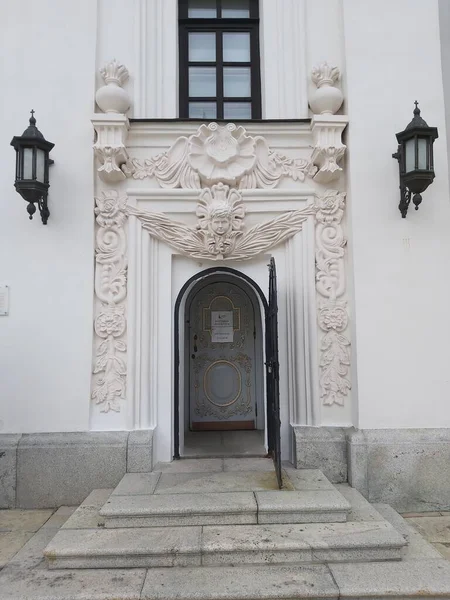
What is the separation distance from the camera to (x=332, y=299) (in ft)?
16.5

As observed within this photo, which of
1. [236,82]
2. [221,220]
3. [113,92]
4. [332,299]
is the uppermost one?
[236,82]

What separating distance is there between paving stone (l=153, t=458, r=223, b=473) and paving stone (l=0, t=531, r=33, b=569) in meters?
1.35

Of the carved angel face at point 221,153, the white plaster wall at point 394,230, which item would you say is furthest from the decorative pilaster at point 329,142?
the carved angel face at point 221,153

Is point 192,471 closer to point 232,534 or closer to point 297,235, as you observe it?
point 232,534

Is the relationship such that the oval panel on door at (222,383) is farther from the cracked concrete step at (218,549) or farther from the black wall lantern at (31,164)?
the black wall lantern at (31,164)

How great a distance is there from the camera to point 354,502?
4203mm

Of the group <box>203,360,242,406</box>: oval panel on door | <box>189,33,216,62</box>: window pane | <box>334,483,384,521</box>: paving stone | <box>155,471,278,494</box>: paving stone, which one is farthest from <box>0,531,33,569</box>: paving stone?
<box>189,33,216,62</box>: window pane

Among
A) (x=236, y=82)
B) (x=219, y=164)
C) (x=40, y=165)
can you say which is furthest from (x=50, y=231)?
(x=236, y=82)

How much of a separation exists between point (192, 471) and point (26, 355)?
2.18 metres

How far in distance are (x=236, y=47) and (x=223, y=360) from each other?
14.5ft

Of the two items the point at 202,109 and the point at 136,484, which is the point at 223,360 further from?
the point at 202,109

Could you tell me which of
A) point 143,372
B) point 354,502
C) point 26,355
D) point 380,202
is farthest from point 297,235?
point 26,355

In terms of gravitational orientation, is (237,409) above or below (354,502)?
above

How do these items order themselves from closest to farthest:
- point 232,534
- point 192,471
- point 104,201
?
point 232,534
point 192,471
point 104,201
